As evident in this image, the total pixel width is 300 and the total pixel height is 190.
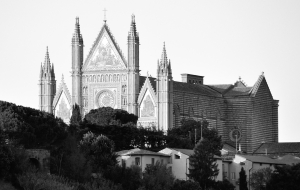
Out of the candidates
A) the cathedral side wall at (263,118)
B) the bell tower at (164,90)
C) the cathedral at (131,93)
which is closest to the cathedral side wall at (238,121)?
the cathedral at (131,93)

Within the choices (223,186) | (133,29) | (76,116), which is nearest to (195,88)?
(133,29)

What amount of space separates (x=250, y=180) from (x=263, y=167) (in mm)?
5286

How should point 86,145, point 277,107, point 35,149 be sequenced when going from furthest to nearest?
point 277,107 → point 86,145 → point 35,149

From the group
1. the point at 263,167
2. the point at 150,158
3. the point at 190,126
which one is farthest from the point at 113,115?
the point at 150,158

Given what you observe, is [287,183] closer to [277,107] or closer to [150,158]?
[150,158]

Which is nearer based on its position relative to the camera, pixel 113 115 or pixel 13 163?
pixel 13 163

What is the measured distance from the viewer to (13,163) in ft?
218

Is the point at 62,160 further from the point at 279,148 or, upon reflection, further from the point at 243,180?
the point at 279,148

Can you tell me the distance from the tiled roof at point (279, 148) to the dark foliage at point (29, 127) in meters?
48.7

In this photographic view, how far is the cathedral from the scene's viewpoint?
4916 inches

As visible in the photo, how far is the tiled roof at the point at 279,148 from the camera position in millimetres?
126025

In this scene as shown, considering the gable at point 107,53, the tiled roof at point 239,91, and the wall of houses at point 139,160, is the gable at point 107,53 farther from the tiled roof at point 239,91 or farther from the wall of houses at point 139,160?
the wall of houses at point 139,160

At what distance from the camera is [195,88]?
140 m

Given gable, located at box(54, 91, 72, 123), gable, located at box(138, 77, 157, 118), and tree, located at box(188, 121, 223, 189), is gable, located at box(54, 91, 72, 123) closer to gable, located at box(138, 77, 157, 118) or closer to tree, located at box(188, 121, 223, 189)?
gable, located at box(138, 77, 157, 118)
